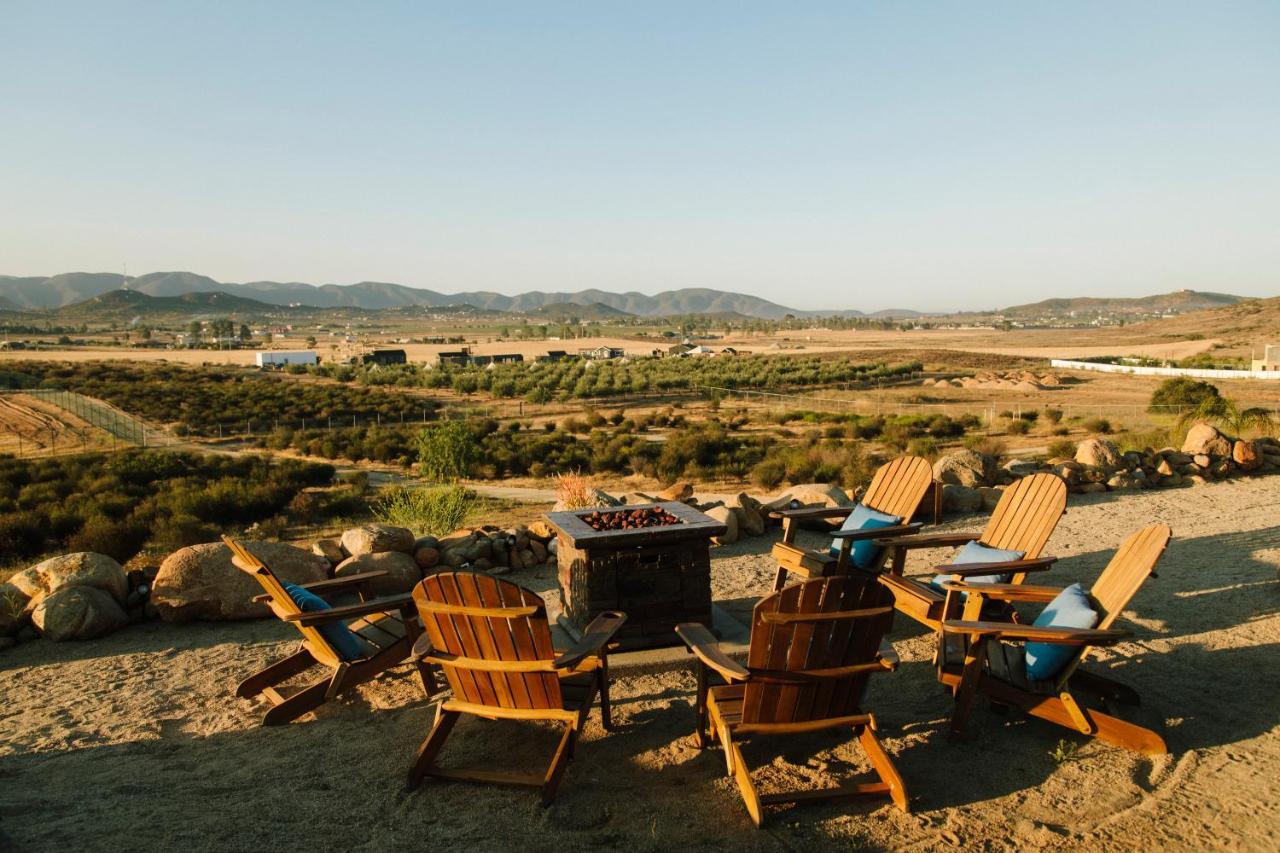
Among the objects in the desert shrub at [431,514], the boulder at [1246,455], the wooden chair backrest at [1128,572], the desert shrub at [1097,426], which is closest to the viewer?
the wooden chair backrest at [1128,572]

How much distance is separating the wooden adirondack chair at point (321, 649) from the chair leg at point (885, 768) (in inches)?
92.7

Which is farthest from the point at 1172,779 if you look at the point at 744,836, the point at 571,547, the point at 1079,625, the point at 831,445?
the point at 831,445

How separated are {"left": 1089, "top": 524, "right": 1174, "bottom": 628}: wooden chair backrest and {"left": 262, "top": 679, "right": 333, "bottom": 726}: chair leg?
3.88 m

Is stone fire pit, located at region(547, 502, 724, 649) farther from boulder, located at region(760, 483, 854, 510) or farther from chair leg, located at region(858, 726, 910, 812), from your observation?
boulder, located at region(760, 483, 854, 510)

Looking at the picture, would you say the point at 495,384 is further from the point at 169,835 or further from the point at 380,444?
Answer: the point at 169,835

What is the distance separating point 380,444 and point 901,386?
34988 millimetres

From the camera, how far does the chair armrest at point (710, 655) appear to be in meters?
3.47

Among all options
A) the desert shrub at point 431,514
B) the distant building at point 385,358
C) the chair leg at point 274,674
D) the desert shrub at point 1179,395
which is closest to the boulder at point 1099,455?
the desert shrub at point 431,514

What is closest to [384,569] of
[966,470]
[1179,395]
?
[966,470]

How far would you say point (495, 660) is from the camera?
3.71m

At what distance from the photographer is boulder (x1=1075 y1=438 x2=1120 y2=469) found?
10281 mm

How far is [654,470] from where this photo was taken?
66.7 ft

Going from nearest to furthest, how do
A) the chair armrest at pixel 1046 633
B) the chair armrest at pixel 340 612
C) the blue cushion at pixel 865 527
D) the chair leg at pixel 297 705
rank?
the chair armrest at pixel 1046 633 < the chair armrest at pixel 340 612 < the chair leg at pixel 297 705 < the blue cushion at pixel 865 527

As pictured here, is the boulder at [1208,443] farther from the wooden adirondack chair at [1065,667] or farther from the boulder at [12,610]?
the boulder at [12,610]
